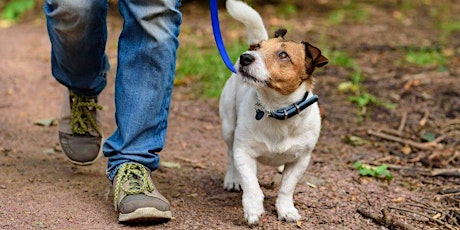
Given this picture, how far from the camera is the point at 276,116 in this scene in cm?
336

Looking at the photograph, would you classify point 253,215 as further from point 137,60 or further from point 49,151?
point 49,151

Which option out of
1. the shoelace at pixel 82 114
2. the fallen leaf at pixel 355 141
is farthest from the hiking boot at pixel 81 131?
the fallen leaf at pixel 355 141

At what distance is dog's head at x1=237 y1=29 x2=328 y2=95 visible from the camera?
324 centimetres

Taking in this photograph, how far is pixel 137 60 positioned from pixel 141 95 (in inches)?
6.5

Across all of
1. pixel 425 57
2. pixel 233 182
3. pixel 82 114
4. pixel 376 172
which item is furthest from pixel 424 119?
pixel 82 114

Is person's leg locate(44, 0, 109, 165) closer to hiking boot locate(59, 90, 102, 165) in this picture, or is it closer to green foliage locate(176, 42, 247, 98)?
hiking boot locate(59, 90, 102, 165)

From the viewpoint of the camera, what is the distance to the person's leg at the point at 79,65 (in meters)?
3.39

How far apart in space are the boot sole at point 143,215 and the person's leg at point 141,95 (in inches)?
0.4

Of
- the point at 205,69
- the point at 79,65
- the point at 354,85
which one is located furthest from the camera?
the point at 205,69

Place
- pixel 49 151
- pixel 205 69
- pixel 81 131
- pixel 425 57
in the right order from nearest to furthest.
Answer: pixel 81 131 < pixel 49 151 < pixel 205 69 < pixel 425 57

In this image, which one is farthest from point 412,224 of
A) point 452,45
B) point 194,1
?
point 194,1

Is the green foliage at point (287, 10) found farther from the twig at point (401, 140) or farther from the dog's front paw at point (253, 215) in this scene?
the dog's front paw at point (253, 215)

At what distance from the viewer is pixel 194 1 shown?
401 inches

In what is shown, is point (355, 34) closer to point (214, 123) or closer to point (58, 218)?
point (214, 123)
